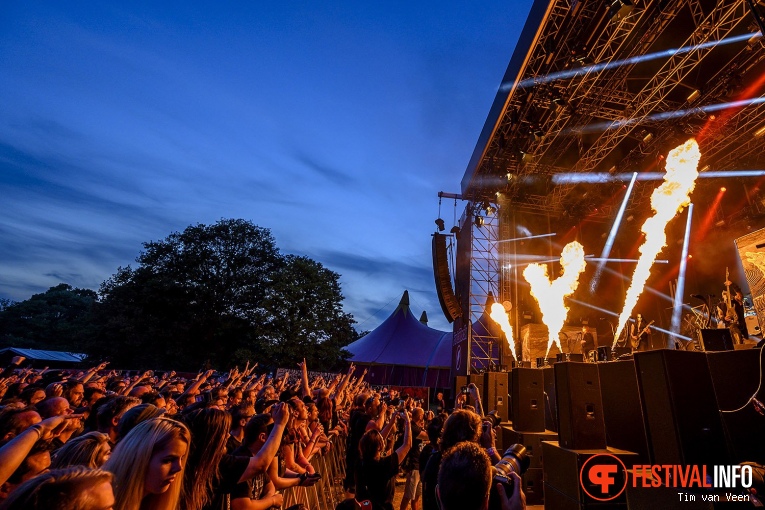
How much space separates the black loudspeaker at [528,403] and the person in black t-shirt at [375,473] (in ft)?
13.1

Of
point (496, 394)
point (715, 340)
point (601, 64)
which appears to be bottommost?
point (496, 394)

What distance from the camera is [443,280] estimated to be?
1529cm

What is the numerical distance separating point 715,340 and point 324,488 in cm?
646

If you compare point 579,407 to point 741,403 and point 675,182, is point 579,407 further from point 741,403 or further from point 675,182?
point 675,182

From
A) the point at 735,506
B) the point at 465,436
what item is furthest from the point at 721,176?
the point at 465,436

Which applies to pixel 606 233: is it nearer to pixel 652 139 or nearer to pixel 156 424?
pixel 652 139

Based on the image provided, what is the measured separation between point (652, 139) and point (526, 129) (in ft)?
14.8

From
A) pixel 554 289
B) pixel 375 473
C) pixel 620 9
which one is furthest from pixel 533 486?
pixel 554 289

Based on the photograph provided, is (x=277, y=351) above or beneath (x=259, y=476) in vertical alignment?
above

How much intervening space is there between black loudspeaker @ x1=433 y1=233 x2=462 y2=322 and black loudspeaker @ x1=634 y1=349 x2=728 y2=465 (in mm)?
11325

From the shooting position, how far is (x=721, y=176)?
525 inches

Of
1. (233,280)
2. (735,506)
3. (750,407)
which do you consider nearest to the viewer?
(735,506)

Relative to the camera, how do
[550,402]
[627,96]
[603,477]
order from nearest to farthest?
[603,477]
[550,402]
[627,96]
